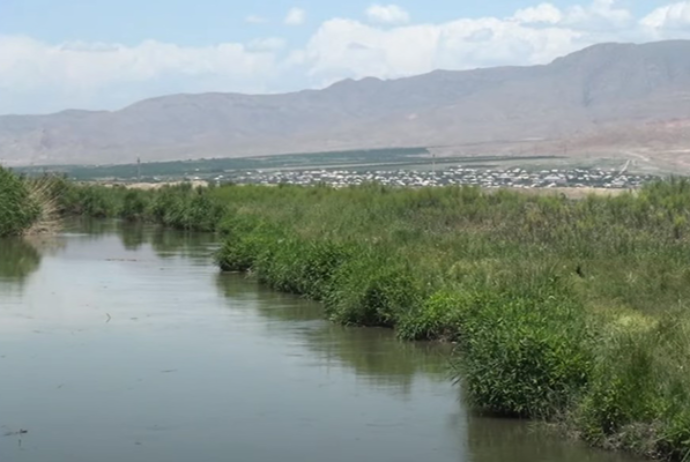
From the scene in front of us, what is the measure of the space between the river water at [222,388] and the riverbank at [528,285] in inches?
16.1

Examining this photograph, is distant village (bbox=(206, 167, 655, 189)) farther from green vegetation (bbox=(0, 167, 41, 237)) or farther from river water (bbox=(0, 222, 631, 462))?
river water (bbox=(0, 222, 631, 462))

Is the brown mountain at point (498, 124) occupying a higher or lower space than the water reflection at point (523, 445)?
higher

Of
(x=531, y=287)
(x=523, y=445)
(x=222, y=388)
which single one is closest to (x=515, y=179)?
(x=531, y=287)

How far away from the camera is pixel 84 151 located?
190 meters

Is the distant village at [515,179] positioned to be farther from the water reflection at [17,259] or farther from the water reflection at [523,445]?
the water reflection at [523,445]

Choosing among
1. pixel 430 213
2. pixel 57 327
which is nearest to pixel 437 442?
pixel 57 327

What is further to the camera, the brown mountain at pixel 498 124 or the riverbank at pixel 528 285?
the brown mountain at pixel 498 124

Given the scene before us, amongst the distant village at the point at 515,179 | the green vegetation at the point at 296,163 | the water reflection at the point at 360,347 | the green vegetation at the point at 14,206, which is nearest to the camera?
the water reflection at the point at 360,347

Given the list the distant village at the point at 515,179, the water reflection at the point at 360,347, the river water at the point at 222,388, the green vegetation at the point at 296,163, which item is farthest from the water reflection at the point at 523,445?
the green vegetation at the point at 296,163

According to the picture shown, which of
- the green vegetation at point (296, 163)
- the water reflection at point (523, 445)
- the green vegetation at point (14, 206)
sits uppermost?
the green vegetation at point (14, 206)

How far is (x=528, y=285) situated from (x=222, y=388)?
4.97m

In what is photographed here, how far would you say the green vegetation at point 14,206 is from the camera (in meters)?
45.1

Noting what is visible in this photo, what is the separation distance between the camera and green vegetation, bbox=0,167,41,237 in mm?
45062

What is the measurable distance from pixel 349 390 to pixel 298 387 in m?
0.64
